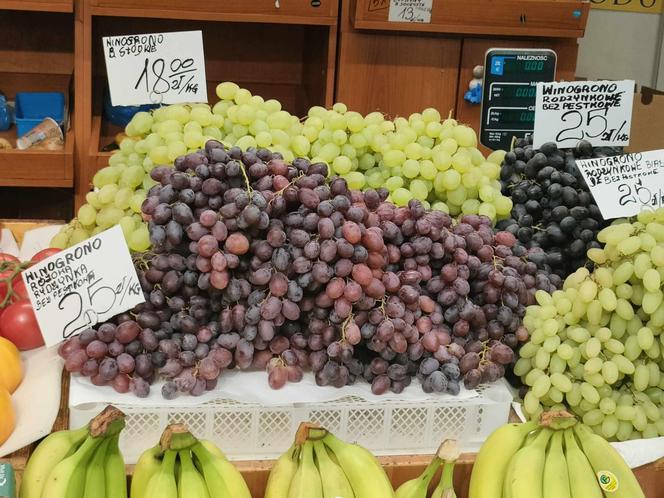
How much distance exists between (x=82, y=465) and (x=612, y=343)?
0.78 m

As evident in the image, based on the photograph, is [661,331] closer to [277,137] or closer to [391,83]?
[277,137]

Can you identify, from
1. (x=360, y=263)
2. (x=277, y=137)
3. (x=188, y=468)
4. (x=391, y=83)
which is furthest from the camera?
(x=391, y=83)

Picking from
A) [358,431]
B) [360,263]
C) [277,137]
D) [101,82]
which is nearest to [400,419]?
[358,431]

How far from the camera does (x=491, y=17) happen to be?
115 inches

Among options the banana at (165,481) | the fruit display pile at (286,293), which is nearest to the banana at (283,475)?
the banana at (165,481)

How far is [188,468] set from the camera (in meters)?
0.93

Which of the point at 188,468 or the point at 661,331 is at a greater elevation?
the point at 661,331

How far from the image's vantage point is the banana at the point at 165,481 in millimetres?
904

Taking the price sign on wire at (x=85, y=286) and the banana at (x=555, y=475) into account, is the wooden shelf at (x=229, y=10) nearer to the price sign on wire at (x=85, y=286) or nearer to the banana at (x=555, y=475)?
the price sign on wire at (x=85, y=286)

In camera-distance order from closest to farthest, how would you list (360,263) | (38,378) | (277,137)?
(360,263) → (38,378) → (277,137)

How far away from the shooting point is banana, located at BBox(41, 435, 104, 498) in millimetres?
909

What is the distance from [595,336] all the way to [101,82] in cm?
253

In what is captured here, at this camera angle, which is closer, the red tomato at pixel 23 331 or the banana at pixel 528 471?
the banana at pixel 528 471

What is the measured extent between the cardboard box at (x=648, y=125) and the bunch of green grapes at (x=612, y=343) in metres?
1.55
